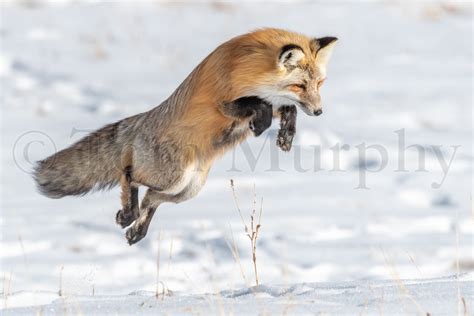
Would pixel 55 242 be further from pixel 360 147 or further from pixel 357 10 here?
pixel 357 10

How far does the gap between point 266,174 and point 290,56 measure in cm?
529

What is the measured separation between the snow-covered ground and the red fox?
2.50ft

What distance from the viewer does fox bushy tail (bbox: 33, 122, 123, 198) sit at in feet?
23.3

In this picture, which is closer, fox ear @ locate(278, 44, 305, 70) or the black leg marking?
fox ear @ locate(278, 44, 305, 70)

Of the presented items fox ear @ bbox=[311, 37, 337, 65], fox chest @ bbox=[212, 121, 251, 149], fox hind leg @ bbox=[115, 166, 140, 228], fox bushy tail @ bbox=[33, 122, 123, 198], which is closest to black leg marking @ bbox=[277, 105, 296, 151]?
fox chest @ bbox=[212, 121, 251, 149]

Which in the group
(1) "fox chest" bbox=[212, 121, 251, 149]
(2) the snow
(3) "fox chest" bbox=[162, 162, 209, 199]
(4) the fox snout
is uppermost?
(4) the fox snout

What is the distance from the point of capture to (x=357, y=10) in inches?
721

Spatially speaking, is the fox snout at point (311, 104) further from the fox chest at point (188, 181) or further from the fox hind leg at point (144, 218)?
the fox hind leg at point (144, 218)

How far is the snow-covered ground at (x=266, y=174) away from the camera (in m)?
5.89

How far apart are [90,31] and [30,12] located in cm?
159

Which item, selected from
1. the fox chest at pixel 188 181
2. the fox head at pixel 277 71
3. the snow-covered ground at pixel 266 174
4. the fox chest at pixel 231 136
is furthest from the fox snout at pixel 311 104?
the snow-covered ground at pixel 266 174

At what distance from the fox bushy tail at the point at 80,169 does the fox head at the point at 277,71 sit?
1.25 metres

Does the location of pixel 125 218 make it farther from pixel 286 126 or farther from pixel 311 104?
pixel 311 104

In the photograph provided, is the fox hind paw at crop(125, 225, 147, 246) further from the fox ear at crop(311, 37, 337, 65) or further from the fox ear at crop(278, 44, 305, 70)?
the fox ear at crop(311, 37, 337, 65)
